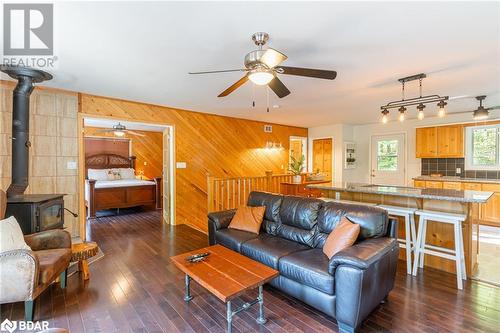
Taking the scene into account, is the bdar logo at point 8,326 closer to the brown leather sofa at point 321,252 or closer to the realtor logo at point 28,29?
the brown leather sofa at point 321,252

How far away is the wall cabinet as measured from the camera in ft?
19.2

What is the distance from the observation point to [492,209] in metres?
5.20

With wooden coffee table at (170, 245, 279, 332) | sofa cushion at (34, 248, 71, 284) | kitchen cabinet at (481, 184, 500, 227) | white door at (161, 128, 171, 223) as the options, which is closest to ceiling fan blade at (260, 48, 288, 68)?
wooden coffee table at (170, 245, 279, 332)

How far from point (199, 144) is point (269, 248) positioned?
12.5 feet

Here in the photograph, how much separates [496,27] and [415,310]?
8.78 feet

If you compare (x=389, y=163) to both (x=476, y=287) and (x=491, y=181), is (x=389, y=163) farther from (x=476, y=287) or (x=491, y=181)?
(x=476, y=287)

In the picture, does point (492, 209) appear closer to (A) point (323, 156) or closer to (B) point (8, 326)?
(A) point (323, 156)

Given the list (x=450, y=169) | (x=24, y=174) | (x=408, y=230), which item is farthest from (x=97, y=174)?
(x=450, y=169)

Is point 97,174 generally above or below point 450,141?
below

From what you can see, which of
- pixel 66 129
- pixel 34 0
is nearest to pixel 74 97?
pixel 66 129

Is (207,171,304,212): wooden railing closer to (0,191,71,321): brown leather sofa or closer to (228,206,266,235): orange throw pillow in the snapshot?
(228,206,266,235): orange throw pillow

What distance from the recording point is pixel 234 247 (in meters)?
3.13

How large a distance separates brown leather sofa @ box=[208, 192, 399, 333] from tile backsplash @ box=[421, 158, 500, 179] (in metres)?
5.07

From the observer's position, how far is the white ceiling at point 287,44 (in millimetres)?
1968
